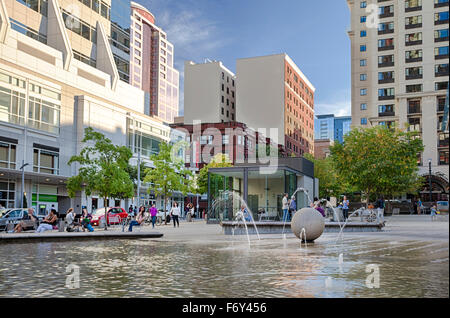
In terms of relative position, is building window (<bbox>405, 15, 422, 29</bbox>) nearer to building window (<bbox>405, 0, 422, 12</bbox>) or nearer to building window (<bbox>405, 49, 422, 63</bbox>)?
building window (<bbox>405, 0, 422, 12</bbox>)

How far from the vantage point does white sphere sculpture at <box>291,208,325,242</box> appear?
639 inches

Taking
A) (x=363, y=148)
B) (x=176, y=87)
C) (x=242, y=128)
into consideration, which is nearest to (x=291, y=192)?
(x=363, y=148)

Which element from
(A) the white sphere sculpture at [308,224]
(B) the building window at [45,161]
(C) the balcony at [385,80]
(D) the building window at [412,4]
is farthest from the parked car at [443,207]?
(C) the balcony at [385,80]

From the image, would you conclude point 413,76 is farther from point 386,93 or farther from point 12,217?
point 12,217

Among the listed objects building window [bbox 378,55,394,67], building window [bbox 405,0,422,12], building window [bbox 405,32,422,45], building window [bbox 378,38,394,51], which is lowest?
building window [bbox 378,55,394,67]

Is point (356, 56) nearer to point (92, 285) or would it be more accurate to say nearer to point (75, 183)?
point (75, 183)

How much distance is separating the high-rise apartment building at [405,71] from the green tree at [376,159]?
1582 cm

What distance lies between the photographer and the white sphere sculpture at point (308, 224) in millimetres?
16234

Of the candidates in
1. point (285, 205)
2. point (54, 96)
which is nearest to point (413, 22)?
point (54, 96)

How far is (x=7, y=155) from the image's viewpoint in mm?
42625

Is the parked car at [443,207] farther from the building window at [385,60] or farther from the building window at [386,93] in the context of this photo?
the building window at [385,60]

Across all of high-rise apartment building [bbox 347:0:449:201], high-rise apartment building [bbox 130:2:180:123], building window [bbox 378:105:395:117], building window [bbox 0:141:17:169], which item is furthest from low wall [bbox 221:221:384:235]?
high-rise apartment building [bbox 130:2:180:123]

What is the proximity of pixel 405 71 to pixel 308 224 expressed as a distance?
6898 cm

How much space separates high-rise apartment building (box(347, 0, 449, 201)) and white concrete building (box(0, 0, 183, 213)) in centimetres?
3660
